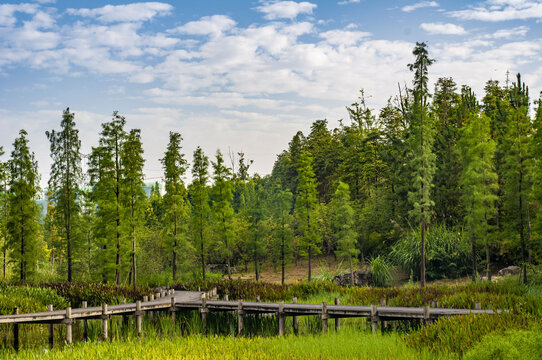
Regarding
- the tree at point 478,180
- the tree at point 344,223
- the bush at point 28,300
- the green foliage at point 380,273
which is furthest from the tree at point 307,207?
the bush at point 28,300

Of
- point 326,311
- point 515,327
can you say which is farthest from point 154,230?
point 515,327

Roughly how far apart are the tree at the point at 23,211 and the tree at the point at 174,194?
1031 centimetres

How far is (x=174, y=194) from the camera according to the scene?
142ft

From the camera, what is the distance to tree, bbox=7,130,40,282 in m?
39.1

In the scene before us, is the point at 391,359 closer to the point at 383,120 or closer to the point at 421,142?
the point at 421,142

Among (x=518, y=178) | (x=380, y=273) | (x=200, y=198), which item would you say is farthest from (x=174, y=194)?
(x=518, y=178)

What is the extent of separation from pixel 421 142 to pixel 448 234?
9814mm

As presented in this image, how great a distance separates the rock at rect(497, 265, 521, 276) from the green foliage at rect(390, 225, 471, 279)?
2792mm

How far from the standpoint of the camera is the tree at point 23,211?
3912cm

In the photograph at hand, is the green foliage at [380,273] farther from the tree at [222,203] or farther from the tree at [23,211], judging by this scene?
the tree at [23,211]

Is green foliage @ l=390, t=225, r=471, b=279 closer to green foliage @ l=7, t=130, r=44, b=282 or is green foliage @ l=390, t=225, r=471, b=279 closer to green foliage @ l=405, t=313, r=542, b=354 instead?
green foliage @ l=405, t=313, r=542, b=354

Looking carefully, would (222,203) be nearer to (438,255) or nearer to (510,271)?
(438,255)

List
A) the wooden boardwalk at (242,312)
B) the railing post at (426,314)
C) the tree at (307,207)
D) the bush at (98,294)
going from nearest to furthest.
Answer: the railing post at (426,314) → the wooden boardwalk at (242,312) → the bush at (98,294) → the tree at (307,207)

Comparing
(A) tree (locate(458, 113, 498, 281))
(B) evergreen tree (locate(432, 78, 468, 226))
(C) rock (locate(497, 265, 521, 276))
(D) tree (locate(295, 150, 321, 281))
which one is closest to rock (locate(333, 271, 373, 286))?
(D) tree (locate(295, 150, 321, 281))
